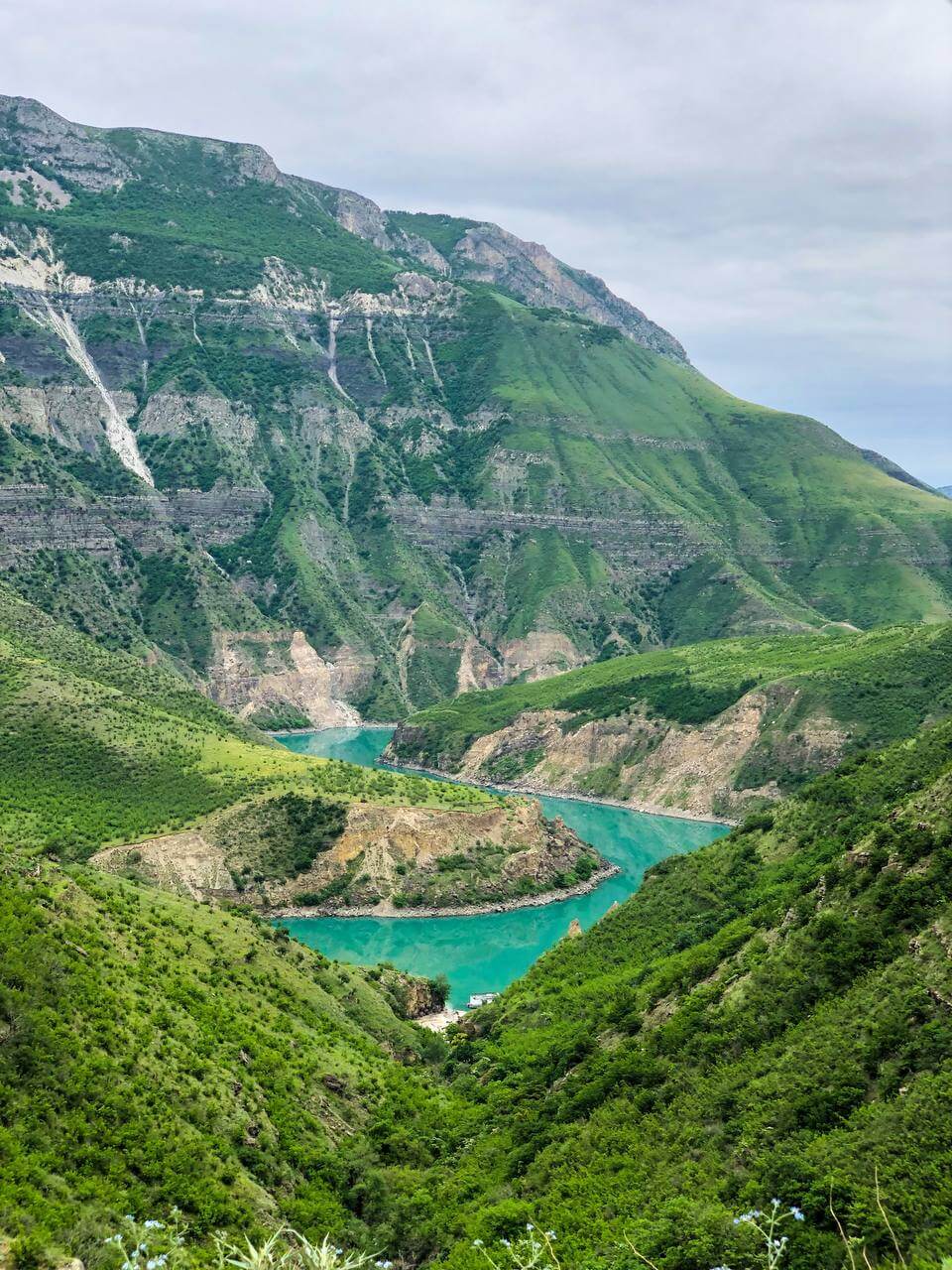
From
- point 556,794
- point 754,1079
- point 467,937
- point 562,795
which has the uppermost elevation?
point 754,1079

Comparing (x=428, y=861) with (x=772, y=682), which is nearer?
(x=428, y=861)

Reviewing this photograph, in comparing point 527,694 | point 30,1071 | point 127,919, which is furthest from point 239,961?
point 527,694

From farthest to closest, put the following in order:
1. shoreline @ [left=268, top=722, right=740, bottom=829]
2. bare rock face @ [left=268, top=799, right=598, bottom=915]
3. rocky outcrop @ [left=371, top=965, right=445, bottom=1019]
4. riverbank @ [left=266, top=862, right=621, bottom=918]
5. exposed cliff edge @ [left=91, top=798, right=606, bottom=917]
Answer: shoreline @ [left=268, top=722, right=740, bottom=829]
bare rock face @ [left=268, top=799, right=598, bottom=915]
riverbank @ [left=266, top=862, right=621, bottom=918]
exposed cliff edge @ [left=91, top=798, right=606, bottom=917]
rocky outcrop @ [left=371, top=965, right=445, bottom=1019]

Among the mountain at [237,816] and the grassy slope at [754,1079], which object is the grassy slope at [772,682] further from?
the grassy slope at [754,1079]

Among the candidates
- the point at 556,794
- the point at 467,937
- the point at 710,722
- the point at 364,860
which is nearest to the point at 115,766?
the point at 364,860

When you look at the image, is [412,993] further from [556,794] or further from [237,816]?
[556,794]

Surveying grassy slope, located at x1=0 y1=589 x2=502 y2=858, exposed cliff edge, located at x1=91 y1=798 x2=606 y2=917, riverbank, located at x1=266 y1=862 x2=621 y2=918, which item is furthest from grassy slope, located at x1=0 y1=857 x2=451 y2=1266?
riverbank, located at x1=266 y1=862 x2=621 y2=918

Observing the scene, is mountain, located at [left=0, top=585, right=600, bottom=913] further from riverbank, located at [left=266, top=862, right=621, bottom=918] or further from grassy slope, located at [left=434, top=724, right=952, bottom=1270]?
grassy slope, located at [left=434, top=724, right=952, bottom=1270]
